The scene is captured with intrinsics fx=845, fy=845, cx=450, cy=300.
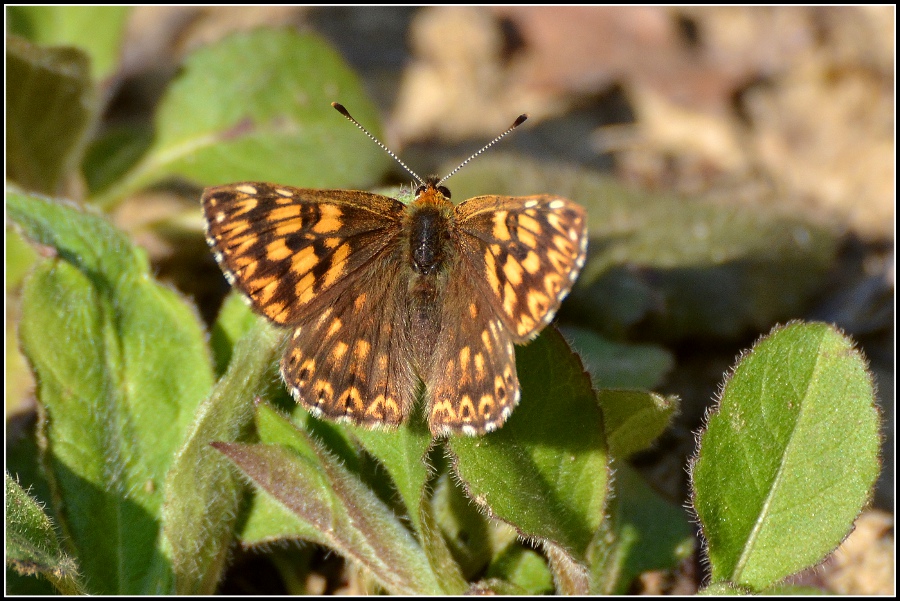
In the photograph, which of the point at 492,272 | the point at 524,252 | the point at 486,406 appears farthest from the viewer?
the point at 492,272

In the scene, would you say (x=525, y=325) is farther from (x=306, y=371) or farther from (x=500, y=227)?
(x=306, y=371)

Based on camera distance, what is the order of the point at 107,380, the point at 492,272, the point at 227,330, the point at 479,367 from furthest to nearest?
the point at 227,330
the point at 107,380
the point at 492,272
the point at 479,367

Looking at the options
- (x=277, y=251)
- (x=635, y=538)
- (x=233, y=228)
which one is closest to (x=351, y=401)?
(x=277, y=251)

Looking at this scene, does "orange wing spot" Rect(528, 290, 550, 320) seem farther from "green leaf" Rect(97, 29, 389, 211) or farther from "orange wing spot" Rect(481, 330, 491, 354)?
"green leaf" Rect(97, 29, 389, 211)

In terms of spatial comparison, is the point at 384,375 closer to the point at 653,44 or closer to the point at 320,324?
the point at 320,324

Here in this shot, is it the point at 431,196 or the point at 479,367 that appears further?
the point at 431,196

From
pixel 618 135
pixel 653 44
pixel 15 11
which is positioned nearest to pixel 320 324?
pixel 15 11

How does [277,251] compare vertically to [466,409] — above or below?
above
